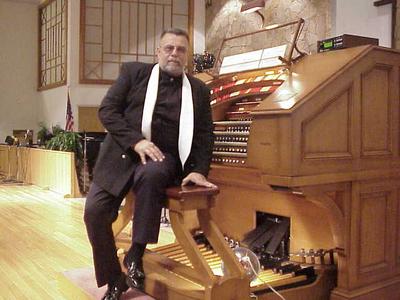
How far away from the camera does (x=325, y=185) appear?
2.38 metres

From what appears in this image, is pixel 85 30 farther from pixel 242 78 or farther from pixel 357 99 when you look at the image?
pixel 357 99

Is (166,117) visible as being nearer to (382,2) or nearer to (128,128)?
(128,128)

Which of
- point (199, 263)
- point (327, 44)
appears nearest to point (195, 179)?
point (199, 263)

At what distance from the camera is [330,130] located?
7.84 ft

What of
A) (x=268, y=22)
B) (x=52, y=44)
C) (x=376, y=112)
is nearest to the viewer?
(x=376, y=112)

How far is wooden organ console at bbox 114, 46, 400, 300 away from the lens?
226 centimetres

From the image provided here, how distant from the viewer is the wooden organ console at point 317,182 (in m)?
2.26

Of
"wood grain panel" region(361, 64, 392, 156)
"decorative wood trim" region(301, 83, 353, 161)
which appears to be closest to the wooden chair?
"decorative wood trim" region(301, 83, 353, 161)

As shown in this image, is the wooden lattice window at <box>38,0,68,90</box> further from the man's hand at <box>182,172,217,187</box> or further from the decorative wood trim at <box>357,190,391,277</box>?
the decorative wood trim at <box>357,190,391,277</box>

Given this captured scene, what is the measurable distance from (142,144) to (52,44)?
9.77 meters

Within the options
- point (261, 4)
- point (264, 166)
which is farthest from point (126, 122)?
point (261, 4)

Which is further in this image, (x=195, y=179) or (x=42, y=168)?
(x=42, y=168)

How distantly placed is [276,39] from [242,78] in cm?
337

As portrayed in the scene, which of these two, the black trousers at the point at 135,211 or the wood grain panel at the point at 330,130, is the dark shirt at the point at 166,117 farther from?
the wood grain panel at the point at 330,130
